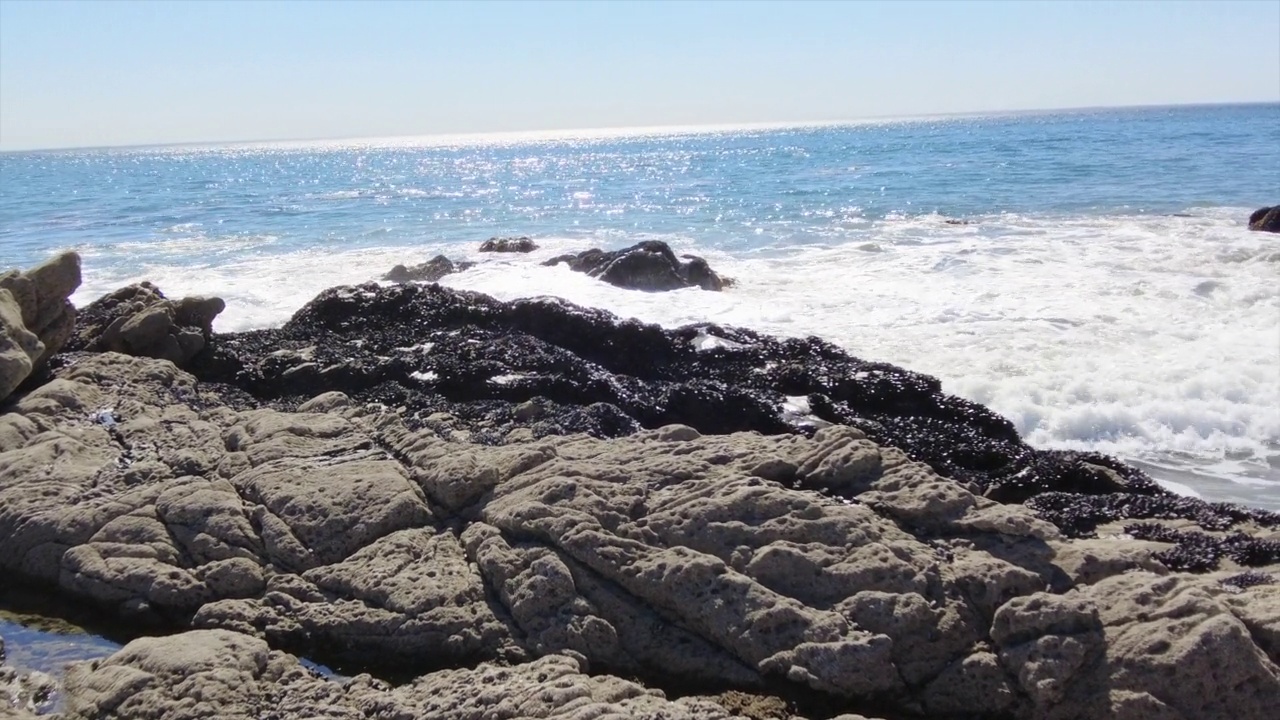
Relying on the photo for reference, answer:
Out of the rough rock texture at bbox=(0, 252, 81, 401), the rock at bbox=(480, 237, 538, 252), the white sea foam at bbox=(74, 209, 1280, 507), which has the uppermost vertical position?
the rough rock texture at bbox=(0, 252, 81, 401)

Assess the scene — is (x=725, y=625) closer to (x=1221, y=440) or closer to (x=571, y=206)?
(x=1221, y=440)

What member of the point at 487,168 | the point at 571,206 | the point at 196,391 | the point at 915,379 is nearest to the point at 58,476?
the point at 196,391

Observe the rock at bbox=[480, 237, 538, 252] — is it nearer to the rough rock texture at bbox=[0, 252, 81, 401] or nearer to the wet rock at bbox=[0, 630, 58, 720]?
the rough rock texture at bbox=[0, 252, 81, 401]

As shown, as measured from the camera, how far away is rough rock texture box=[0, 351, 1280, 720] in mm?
4332

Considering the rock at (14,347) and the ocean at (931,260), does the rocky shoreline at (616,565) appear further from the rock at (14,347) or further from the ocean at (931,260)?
the ocean at (931,260)

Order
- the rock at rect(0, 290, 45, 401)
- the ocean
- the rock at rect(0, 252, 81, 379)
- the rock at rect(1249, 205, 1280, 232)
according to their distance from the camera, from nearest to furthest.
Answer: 1. the rock at rect(0, 290, 45, 401)
2. the rock at rect(0, 252, 81, 379)
3. the ocean
4. the rock at rect(1249, 205, 1280, 232)

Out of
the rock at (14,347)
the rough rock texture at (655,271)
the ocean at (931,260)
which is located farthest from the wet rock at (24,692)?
the rough rock texture at (655,271)

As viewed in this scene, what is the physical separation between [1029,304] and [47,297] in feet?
39.9

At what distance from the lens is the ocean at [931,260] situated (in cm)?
934

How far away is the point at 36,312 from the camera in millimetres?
9234

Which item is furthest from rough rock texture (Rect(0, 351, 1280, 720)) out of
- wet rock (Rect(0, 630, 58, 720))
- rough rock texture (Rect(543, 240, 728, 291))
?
rough rock texture (Rect(543, 240, 728, 291))

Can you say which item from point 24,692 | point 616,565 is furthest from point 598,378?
point 24,692

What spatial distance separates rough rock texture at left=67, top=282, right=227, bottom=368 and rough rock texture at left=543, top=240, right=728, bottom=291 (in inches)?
300

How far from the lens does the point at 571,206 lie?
121ft
